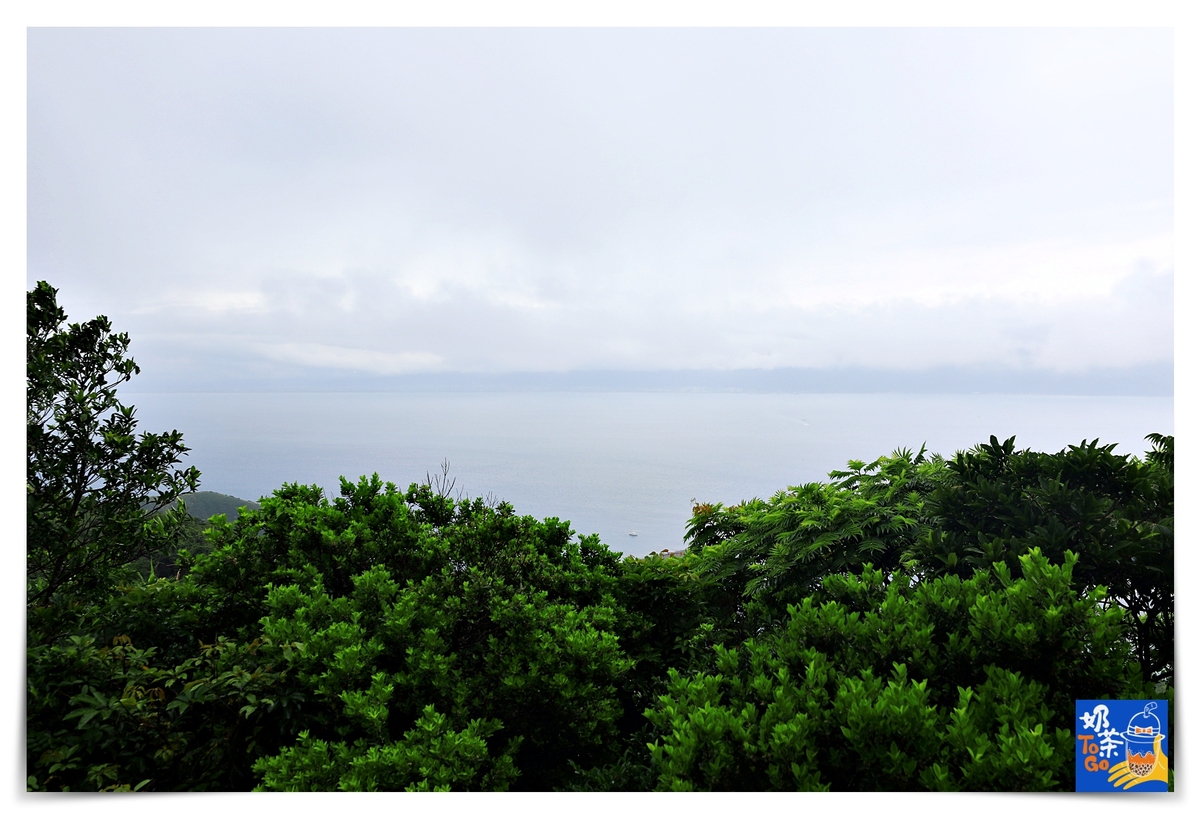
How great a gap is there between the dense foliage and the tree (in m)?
0.01

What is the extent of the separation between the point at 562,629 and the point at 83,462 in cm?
285

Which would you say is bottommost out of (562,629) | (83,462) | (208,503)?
(562,629)

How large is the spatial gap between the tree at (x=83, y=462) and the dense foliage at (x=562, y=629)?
13 mm

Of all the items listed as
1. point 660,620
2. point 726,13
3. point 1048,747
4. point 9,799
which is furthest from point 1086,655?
point 9,799

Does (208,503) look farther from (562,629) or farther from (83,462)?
(562,629)

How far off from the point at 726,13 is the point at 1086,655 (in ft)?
11.2

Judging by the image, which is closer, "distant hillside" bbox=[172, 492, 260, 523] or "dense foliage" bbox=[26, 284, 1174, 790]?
"dense foliage" bbox=[26, 284, 1174, 790]

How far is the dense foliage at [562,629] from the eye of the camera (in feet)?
6.49

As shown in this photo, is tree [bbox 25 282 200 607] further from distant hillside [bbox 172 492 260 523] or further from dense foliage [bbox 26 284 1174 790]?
distant hillside [bbox 172 492 260 523]

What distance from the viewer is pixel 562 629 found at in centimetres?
256

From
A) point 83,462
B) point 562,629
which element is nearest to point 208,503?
point 83,462

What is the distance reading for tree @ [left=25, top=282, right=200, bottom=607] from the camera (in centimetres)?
285

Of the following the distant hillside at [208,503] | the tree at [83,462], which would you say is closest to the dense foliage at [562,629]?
the tree at [83,462]

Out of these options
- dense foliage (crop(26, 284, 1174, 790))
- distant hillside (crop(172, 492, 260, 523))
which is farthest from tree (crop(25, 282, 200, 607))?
distant hillside (crop(172, 492, 260, 523))
